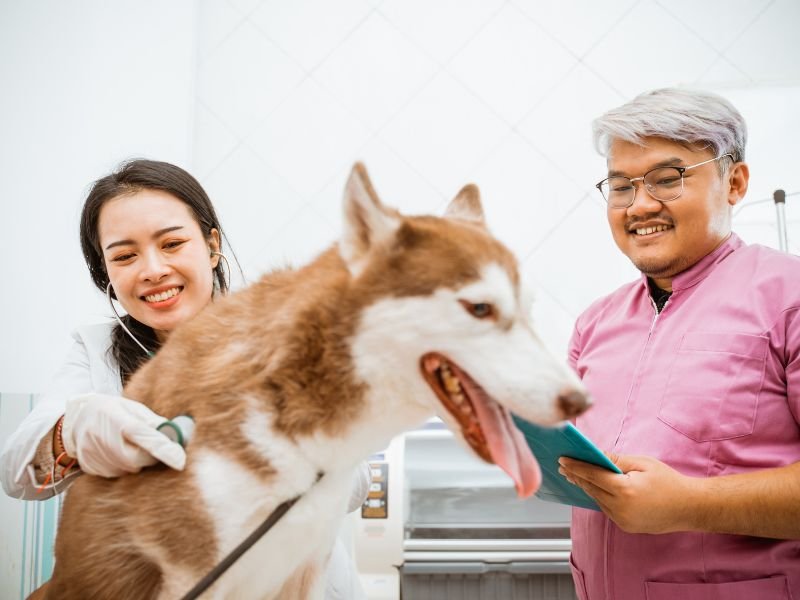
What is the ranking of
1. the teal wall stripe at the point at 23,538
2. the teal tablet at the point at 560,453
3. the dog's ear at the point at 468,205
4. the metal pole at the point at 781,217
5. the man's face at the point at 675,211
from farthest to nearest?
the metal pole at the point at 781,217 → the teal wall stripe at the point at 23,538 → the man's face at the point at 675,211 → the dog's ear at the point at 468,205 → the teal tablet at the point at 560,453

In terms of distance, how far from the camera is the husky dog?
24.9 inches

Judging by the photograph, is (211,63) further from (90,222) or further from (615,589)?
(615,589)

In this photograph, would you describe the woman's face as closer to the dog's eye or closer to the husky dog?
the husky dog

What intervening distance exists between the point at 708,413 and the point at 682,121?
0.59 meters

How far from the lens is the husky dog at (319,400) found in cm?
63

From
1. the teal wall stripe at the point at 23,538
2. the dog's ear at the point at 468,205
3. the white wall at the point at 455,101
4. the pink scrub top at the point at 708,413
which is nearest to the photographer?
the dog's ear at the point at 468,205

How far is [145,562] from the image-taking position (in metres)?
0.65

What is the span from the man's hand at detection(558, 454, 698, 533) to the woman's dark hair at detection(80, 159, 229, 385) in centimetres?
77

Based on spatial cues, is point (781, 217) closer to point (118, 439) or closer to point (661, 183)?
point (661, 183)

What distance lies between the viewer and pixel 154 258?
0.96 metres

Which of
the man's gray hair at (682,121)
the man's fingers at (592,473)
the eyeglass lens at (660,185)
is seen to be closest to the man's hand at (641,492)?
the man's fingers at (592,473)

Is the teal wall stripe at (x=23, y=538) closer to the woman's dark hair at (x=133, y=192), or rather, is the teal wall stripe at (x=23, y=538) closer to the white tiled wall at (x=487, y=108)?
the woman's dark hair at (x=133, y=192)

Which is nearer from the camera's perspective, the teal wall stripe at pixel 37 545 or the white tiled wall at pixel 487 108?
the teal wall stripe at pixel 37 545

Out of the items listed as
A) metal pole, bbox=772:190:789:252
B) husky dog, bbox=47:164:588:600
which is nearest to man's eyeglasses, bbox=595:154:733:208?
husky dog, bbox=47:164:588:600
